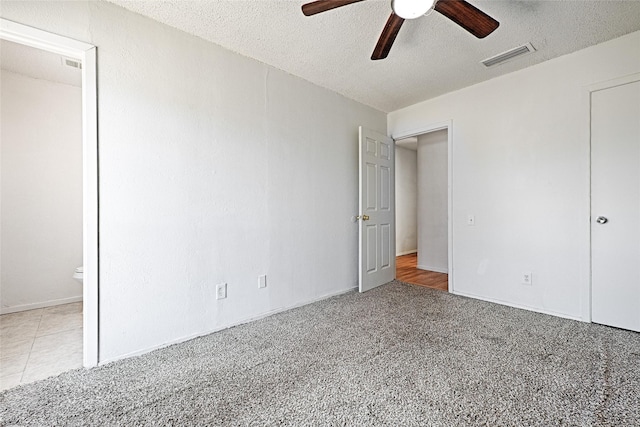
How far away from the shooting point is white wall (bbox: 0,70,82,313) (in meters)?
2.86

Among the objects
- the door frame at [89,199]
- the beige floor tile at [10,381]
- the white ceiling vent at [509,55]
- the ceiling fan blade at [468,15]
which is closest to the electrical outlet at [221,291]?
the door frame at [89,199]

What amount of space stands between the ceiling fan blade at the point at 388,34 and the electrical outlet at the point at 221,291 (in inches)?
84.1

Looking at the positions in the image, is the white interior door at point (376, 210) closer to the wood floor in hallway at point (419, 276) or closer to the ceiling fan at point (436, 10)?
the wood floor in hallway at point (419, 276)

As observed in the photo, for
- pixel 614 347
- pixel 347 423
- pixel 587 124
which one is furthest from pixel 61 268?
pixel 587 124

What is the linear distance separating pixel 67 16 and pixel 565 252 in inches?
167

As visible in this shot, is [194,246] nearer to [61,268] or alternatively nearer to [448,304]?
[61,268]

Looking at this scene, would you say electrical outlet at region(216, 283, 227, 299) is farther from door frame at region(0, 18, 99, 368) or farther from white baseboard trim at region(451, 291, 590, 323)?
white baseboard trim at region(451, 291, 590, 323)

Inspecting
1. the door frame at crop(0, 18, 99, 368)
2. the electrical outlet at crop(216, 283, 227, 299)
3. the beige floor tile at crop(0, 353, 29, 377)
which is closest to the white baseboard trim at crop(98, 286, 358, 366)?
the door frame at crop(0, 18, 99, 368)

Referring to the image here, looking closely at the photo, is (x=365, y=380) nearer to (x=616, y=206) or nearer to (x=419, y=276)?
(x=616, y=206)

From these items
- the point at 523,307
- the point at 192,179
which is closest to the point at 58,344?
the point at 192,179

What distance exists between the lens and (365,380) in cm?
168

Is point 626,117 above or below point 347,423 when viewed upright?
above

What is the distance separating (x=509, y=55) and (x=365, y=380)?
2951mm

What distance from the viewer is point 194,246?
227 centimetres
